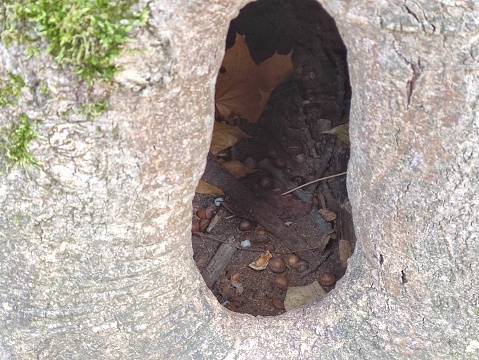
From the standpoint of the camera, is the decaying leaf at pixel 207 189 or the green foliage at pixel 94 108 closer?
the green foliage at pixel 94 108

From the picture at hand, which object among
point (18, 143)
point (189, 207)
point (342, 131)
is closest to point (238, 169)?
point (342, 131)

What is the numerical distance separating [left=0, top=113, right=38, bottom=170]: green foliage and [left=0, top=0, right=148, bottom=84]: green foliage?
12 centimetres

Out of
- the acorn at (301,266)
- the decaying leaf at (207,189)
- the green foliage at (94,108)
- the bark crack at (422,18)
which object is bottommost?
the acorn at (301,266)

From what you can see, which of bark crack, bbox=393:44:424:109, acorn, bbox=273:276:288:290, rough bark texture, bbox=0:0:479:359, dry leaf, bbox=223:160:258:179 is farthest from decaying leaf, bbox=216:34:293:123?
bark crack, bbox=393:44:424:109

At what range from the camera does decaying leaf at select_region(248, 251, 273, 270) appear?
74.2 inches

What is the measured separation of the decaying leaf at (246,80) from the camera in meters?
1.93

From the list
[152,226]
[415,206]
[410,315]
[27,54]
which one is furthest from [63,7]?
[410,315]

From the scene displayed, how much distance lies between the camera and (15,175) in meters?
0.98

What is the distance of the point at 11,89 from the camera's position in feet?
3.01

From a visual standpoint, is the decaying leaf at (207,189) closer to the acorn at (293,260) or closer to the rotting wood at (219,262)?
the rotting wood at (219,262)

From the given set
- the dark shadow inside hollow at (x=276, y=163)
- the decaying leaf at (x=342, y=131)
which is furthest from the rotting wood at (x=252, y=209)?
the decaying leaf at (x=342, y=131)

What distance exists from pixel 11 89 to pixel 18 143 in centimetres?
9

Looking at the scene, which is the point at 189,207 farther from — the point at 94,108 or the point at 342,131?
the point at 342,131

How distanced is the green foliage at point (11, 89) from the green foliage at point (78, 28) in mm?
50
